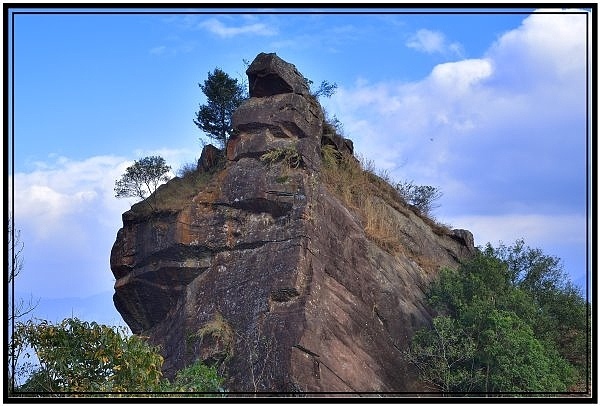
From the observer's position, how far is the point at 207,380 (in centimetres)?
1725

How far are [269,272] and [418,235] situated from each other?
33.2 ft

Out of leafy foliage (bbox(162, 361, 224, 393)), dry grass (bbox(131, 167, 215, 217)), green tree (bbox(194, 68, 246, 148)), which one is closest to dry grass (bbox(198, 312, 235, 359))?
leafy foliage (bbox(162, 361, 224, 393))

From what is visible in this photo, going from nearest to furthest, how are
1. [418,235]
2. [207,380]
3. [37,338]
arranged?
[37,338], [207,380], [418,235]

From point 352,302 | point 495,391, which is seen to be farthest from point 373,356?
point 495,391

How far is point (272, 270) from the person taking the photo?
840 inches

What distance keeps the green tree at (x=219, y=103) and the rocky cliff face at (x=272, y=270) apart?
6934 millimetres

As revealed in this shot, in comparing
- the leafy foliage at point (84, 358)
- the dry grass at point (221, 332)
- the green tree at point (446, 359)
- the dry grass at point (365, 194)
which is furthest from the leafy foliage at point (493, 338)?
the leafy foliage at point (84, 358)

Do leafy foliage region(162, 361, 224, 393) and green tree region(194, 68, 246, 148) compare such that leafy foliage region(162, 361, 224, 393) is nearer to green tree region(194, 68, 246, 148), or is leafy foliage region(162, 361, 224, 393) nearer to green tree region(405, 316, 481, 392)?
green tree region(405, 316, 481, 392)

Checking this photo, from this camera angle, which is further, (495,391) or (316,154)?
(316,154)

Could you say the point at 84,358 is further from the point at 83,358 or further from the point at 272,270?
the point at 272,270

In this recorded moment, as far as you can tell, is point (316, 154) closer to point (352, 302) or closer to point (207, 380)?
point (352, 302)

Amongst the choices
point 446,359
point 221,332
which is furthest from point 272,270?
point 446,359

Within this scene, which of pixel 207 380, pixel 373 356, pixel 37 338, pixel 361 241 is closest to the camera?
pixel 37 338

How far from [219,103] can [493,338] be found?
1630cm
